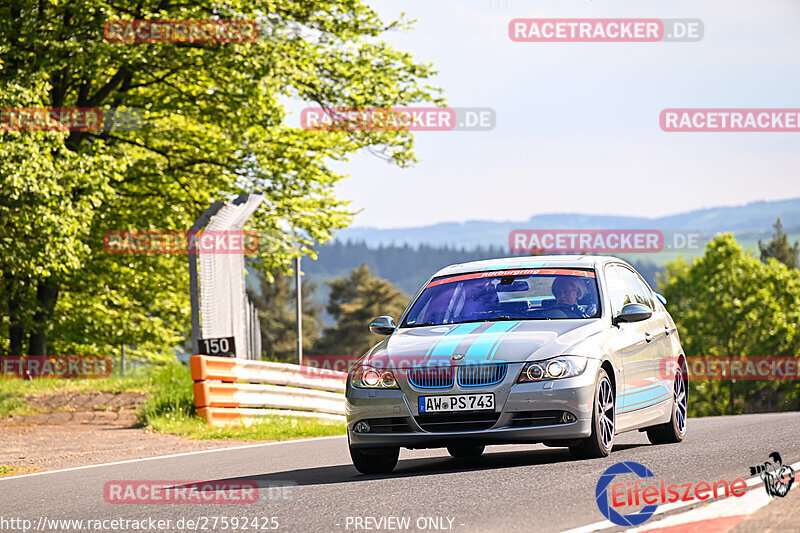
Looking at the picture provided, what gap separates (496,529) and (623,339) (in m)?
3.83

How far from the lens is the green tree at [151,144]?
2195 cm

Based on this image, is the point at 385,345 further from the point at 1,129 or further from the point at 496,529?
the point at 1,129

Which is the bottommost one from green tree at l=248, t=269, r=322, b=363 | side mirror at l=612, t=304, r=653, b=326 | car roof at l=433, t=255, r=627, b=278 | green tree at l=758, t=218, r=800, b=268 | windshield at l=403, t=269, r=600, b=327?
green tree at l=248, t=269, r=322, b=363

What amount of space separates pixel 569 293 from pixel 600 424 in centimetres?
134

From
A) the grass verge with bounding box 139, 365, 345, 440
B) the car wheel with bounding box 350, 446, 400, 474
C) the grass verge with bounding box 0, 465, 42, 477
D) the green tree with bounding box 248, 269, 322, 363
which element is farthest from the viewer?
the green tree with bounding box 248, 269, 322, 363

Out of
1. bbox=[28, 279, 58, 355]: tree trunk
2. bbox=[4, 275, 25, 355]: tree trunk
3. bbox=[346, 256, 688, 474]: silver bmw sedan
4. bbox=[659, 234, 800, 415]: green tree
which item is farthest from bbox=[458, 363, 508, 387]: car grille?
bbox=[659, 234, 800, 415]: green tree

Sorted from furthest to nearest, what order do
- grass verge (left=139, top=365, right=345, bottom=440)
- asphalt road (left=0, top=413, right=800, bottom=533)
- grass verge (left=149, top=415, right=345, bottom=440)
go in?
grass verge (left=139, top=365, right=345, bottom=440) → grass verge (left=149, top=415, right=345, bottom=440) → asphalt road (left=0, top=413, right=800, bottom=533)

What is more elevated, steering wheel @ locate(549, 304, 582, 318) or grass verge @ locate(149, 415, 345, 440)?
steering wheel @ locate(549, 304, 582, 318)

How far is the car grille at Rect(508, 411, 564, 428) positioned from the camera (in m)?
8.20

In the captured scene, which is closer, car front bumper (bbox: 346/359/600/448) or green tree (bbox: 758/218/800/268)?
car front bumper (bbox: 346/359/600/448)

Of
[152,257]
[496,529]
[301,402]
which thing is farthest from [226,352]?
[152,257]

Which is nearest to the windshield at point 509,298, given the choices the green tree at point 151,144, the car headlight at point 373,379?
the car headlight at point 373,379

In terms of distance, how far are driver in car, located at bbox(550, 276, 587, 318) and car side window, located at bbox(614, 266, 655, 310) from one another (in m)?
0.92

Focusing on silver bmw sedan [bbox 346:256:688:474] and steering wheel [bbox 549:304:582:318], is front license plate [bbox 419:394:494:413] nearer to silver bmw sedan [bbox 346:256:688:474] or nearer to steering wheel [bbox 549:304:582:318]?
silver bmw sedan [bbox 346:256:688:474]
